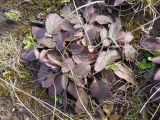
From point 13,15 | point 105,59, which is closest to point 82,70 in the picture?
point 105,59

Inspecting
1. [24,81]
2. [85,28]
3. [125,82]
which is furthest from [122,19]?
[24,81]

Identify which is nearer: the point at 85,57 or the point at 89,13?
the point at 85,57

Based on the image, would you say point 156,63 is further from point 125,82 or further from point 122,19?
point 122,19

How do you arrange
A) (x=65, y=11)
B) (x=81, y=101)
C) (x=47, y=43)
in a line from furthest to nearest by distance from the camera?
(x=65, y=11), (x=47, y=43), (x=81, y=101)

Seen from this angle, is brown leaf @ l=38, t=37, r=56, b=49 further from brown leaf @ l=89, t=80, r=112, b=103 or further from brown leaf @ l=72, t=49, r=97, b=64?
brown leaf @ l=89, t=80, r=112, b=103

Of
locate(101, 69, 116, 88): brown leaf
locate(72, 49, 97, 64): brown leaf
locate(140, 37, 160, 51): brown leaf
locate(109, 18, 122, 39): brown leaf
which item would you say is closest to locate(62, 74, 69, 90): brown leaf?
locate(72, 49, 97, 64): brown leaf

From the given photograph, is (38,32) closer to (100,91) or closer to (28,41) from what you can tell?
(28,41)
